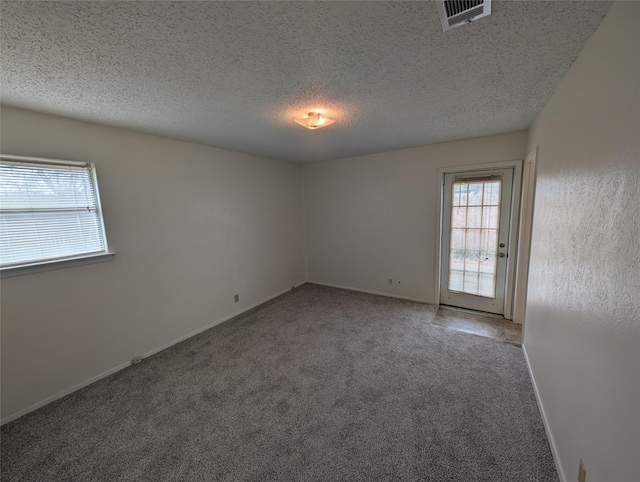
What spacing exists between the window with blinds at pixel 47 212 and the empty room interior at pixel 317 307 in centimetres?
2

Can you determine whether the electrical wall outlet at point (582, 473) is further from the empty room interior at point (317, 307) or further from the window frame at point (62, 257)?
the window frame at point (62, 257)

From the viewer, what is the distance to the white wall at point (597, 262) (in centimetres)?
85

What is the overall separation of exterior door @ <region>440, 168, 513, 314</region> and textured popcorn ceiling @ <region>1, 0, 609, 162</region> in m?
1.05

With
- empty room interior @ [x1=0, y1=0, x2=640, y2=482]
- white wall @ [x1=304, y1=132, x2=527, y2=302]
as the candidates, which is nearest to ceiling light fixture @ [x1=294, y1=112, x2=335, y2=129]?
empty room interior @ [x1=0, y1=0, x2=640, y2=482]

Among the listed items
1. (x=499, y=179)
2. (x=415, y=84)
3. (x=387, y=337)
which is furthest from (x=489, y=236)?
(x=415, y=84)

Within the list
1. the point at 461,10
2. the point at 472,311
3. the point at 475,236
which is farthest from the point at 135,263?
the point at 472,311

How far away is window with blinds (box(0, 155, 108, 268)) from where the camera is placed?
6.12 ft

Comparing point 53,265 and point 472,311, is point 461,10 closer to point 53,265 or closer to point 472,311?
point 53,265

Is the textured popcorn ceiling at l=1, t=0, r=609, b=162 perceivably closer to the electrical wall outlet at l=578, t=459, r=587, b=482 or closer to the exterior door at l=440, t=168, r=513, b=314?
the exterior door at l=440, t=168, r=513, b=314

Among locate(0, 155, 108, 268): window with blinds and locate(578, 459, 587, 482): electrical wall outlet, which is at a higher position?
locate(0, 155, 108, 268): window with blinds

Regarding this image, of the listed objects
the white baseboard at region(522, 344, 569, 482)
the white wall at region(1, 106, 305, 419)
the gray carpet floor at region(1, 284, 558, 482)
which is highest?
the white wall at region(1, 106, 305, 419)

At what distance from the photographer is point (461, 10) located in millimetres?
1037

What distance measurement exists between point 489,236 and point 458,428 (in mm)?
2491

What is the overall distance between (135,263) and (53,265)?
0.60 m
